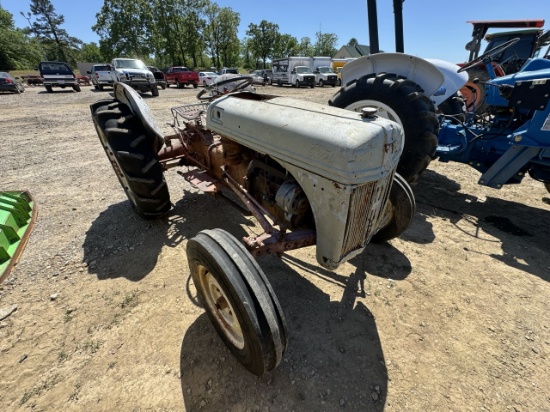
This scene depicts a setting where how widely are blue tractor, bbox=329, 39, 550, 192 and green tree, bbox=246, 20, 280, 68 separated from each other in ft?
169

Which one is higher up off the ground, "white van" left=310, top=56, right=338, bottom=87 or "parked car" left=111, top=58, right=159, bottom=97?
"parked car" left=111, top=58, right=159, bottom=97

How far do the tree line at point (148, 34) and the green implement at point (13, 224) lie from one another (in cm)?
4140

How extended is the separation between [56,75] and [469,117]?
2162 cm

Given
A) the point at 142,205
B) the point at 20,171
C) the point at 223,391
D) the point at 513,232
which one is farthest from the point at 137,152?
the point at 513,232

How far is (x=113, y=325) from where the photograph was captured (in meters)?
2.11

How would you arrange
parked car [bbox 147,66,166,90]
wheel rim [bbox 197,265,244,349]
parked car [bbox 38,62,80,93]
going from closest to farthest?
wheel rim [bbox 197,265,244,349] → parked car [bbox 38,62,80,93] → parked car [bbox 147,66,166,90]

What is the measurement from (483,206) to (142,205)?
14.1 feet

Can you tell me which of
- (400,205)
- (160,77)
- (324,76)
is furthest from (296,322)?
(324,76)

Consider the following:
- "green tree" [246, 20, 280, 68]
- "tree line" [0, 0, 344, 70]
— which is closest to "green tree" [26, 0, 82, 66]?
"tree line" [0, 0, 344, 70]

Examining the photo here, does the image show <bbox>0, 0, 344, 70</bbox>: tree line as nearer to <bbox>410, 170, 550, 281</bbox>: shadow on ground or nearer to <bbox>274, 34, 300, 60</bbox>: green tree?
<bbox>274, 34, 300, 60</bbox>: green tree

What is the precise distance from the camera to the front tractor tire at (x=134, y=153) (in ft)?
8.86

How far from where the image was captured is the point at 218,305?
1944 millimetres

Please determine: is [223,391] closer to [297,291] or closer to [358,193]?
[297,291]

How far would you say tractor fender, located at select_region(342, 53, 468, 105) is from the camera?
338 centimetres
